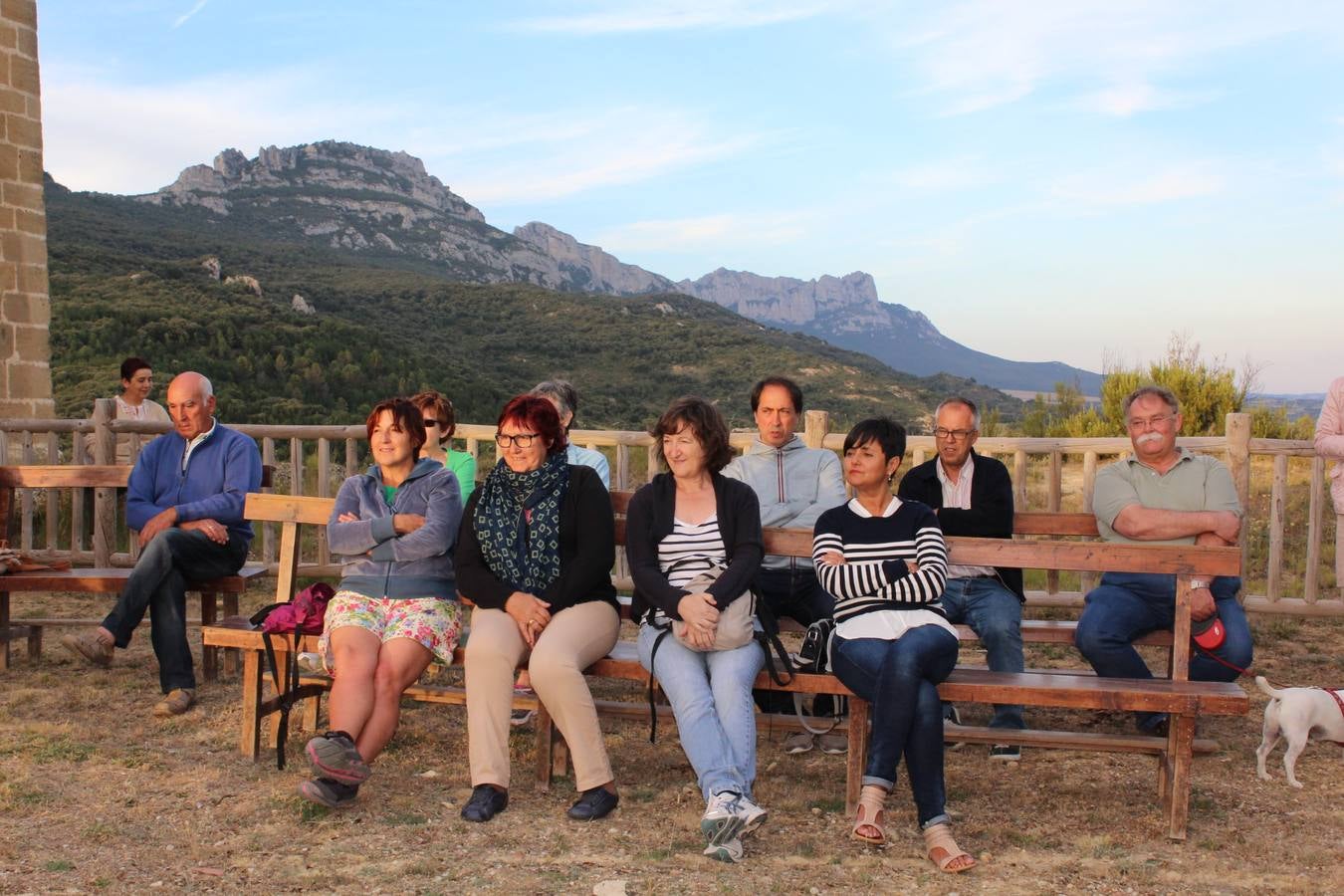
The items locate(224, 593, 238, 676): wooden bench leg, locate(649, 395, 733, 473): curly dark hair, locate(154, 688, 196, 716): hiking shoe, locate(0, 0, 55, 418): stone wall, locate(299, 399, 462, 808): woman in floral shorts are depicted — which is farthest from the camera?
locate(0, 0, 55, 418): stone wall

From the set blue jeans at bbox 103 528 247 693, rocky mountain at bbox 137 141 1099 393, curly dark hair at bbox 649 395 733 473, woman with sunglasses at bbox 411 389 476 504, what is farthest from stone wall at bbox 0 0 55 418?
rocky mountain at bbox 137 141 1099 393

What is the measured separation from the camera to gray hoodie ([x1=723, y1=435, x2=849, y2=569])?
4.90 m

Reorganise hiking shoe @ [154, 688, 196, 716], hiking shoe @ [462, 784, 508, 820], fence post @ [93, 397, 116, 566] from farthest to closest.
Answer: fence post @ [93, 397, 116, 566] → hiking shoe @ [154, 688, 196, 716] → hiking shoe @ [462, 784, 508, 820]

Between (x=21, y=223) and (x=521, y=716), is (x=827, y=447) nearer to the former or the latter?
(x=521, y=716)

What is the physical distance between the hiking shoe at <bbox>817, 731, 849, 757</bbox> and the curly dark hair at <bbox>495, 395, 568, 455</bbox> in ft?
5.27

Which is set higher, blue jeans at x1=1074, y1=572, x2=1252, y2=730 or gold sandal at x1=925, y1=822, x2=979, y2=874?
blue jeans at x1=1074, y1=572, x2=1252, y2=730

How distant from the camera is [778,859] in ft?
11.4

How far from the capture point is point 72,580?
5.55 m

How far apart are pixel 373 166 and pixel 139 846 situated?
95.8m

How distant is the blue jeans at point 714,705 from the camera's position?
3.68m

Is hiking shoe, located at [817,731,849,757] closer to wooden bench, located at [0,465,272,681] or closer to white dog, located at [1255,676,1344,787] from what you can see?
white dog, located at [1255,676,1344,787]

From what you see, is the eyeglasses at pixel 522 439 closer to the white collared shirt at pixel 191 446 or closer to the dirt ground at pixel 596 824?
the dirt ground at pixel 596 824

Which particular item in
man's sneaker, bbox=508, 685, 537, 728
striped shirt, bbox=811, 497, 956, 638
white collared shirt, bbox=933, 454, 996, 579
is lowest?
man's sneaker, bbox=508, 685, 537, 728

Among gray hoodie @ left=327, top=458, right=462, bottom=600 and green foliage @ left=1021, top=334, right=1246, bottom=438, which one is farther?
green foliage @ left=1021, top=334, right=1246, bottom=438
